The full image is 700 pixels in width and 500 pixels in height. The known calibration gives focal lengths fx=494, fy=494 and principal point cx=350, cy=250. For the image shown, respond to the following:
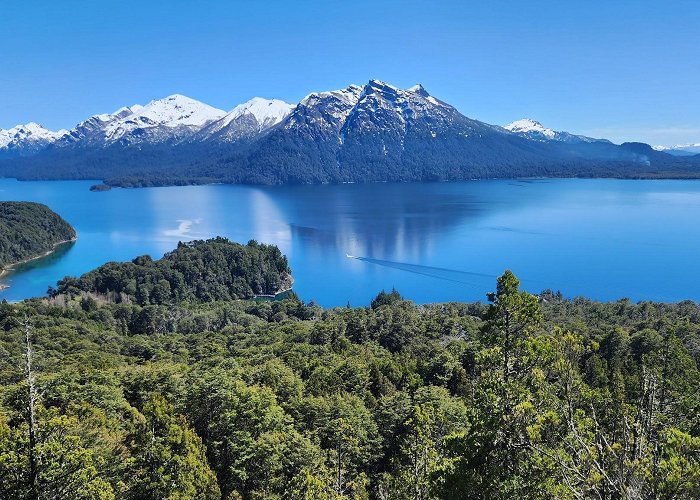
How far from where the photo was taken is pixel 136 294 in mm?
72625

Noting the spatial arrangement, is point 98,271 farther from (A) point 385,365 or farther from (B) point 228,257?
(A) point 385,365

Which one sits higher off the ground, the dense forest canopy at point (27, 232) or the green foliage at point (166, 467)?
the green foliage at point (166, 467)

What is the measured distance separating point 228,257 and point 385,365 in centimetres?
5749

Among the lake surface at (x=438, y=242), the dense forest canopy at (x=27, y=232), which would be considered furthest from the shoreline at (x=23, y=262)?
the lake surface at (x=438, y=242)

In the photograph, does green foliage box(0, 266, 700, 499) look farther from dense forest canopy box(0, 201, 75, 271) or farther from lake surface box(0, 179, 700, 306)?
dense forest canopy box(0, 201, 75, 271)

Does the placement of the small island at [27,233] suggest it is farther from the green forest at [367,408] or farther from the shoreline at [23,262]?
the green forest at [367,408]

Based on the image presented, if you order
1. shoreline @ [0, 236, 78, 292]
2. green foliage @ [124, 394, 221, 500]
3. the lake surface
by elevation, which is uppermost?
green foliage @ [124, 394, 221, 500]

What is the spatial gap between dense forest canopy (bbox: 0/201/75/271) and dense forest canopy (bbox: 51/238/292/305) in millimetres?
38183

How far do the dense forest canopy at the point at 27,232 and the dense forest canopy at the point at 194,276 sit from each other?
38183 millimetres

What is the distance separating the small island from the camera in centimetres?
10188

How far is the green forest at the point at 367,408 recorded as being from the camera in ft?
27.0

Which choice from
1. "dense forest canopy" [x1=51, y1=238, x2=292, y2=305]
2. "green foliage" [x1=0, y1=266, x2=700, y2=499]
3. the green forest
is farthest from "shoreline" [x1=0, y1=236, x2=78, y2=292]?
the green forest

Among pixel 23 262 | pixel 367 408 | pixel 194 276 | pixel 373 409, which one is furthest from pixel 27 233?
pixel 373 409

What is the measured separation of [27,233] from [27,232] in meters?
0.38
